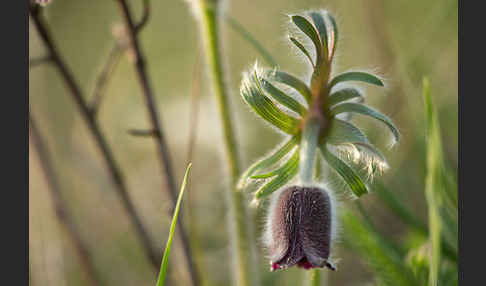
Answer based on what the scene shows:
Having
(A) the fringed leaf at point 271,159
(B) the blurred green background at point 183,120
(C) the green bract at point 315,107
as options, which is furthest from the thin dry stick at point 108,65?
(A) the fringed leaf at point 271,159

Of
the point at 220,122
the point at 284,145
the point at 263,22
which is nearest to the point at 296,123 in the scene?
the point at 284,145

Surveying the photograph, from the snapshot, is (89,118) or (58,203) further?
(58,203)

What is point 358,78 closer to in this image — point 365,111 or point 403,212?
point 365,111

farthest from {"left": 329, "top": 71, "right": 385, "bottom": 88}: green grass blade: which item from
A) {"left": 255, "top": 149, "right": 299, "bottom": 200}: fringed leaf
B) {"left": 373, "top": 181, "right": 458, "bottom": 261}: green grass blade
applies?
{"left": 373, "top": 181, "right": 458, "bottom": 261}: green grass blade

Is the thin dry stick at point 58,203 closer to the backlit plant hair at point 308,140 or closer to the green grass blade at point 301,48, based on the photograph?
the backlit plant hair at point 308,140

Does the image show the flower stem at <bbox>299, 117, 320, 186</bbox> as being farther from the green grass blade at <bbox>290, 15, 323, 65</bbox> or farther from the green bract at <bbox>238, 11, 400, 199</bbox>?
the green grass blade at <bbox>290, 15, 323, 65</bbox>

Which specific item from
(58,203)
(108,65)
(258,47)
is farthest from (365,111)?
(58,203)

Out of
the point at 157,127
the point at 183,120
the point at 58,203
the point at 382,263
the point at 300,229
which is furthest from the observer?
the point at 183,120
